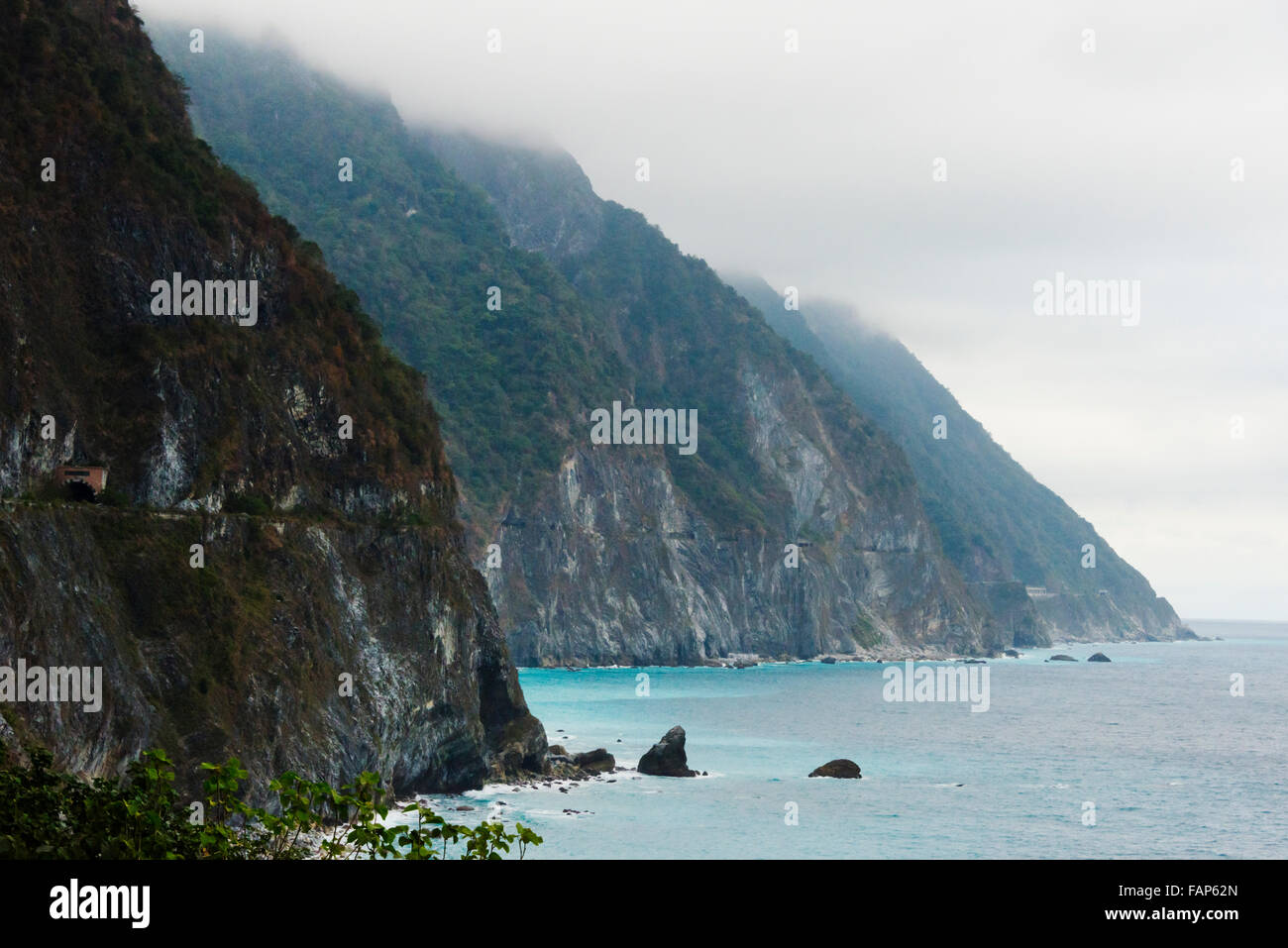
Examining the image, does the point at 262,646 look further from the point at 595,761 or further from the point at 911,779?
the point at 911,779

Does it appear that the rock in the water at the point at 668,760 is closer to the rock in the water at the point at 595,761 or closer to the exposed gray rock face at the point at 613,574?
the rock in the water at the point at 595,761

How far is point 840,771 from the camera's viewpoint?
76.9 meters

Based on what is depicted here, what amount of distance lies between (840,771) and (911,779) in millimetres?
4725

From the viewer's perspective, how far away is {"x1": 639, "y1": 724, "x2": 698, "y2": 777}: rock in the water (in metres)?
73.5

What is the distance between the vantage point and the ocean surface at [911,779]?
57219 millimetres

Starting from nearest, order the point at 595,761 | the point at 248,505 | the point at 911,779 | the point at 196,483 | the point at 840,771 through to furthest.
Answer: the point at 196,483, the point at 248,505, the point at 595,761, the point at 840,771, the point at 911,779

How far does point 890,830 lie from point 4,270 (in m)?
44.6

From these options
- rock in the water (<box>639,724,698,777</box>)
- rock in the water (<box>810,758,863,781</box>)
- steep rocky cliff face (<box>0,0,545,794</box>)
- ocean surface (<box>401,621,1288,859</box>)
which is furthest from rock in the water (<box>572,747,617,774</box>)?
rock in the water (<box>810,758,863,781</box>)

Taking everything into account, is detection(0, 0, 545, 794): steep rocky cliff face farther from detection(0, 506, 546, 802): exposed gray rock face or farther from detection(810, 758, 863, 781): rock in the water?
detection(810, 758, 863, 781): rock in the water

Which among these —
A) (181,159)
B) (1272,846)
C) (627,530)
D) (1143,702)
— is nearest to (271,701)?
(181,159)

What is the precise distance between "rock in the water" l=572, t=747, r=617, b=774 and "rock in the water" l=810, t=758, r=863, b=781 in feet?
40.0

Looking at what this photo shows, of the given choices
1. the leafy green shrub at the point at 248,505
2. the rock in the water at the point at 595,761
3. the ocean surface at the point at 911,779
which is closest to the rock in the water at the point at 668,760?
the ocean surface at the point at 911,779

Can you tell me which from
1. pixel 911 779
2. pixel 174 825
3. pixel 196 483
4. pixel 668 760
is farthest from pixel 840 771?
pixel 174 825
